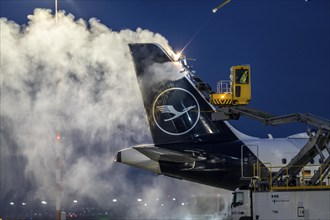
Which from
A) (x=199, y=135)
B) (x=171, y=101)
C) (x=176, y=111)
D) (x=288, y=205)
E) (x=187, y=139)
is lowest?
(x=288, y=205)

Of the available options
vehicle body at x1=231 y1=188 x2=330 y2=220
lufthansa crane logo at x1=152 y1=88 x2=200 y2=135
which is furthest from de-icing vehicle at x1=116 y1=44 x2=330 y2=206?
vehicle body at x1=231 y1=188 x2=330 y2=220

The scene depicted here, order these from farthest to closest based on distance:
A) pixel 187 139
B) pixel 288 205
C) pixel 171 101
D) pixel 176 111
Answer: pixel 171 101, pixel 176 111, pixel 187 139, pixel 288 205

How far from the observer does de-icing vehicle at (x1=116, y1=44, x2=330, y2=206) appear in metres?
27.7

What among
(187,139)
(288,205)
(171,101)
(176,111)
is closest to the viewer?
(288,205)

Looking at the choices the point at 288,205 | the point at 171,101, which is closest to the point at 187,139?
the point at 171,101

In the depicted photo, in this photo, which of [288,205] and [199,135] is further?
[199,135]

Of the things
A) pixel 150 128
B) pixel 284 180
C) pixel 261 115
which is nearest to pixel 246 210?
pixel 284 180

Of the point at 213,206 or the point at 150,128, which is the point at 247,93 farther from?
the point at 213,206

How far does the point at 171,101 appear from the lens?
34938 mm

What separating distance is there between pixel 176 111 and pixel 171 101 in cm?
74

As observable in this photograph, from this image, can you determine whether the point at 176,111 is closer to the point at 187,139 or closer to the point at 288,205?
the point at 187,139

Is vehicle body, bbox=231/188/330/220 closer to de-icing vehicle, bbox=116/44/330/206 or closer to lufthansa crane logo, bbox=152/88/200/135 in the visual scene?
de-icing vehicle, bbox=116/44/330/206

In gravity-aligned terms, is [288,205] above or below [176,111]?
below

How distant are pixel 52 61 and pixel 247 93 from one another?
46.0ft
